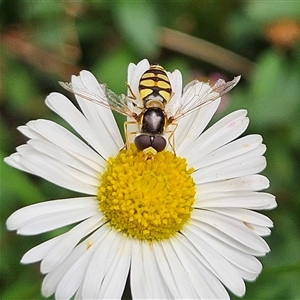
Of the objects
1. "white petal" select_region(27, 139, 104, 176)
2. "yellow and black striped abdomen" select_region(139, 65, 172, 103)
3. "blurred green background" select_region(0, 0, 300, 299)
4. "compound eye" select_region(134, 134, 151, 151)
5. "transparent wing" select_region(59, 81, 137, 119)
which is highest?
"blurred green background" select_region(0, 0, 300, 299)

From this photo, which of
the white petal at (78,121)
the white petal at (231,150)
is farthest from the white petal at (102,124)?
the white petal at (231,150)

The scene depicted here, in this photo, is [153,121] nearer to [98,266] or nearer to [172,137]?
[172,137]

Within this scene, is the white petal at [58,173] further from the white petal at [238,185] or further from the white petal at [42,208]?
the white petal at [238,185]

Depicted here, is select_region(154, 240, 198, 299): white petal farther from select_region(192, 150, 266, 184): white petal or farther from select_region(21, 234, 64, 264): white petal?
select_region(21, 234, 64, 264): white petal

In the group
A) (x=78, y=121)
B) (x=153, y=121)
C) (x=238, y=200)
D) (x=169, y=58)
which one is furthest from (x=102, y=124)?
Answer: (x=169, y=58)

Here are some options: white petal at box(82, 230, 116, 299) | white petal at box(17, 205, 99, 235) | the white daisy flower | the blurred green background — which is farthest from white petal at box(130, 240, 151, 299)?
the blurred green background

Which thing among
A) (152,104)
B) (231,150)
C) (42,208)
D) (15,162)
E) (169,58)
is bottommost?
(42,208)

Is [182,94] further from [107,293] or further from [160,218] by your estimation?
[107,293]
